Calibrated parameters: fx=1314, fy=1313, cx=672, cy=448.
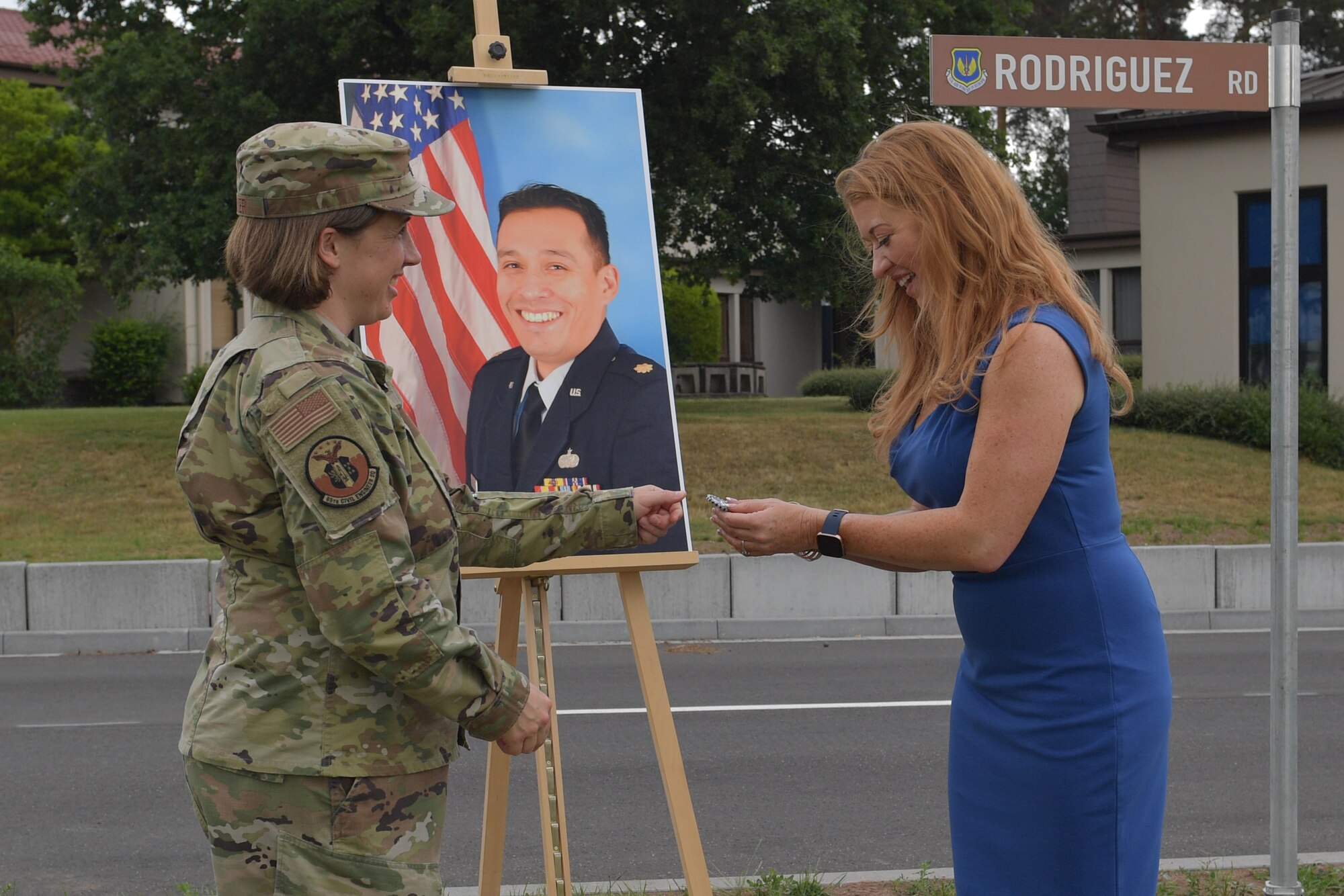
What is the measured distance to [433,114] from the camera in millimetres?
4414

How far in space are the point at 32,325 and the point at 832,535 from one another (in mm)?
26850

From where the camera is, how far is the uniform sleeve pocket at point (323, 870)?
87.0 inches

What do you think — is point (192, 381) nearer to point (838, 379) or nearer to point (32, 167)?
point (32, 167)

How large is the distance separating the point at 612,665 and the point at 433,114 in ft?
18.7

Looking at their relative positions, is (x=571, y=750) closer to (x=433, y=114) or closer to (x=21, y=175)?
(x=433, y=114)

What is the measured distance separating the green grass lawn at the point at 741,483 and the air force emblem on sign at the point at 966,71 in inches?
341

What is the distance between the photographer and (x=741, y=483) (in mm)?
14617

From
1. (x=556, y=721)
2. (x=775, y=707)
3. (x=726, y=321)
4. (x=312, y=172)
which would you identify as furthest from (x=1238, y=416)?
(x=726, y=321)

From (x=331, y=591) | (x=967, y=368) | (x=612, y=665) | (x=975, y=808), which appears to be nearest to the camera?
(x=331, y=591)

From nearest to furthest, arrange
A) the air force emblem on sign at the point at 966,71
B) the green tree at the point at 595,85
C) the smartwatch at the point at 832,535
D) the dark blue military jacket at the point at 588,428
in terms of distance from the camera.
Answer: the smartwatch at the point at 832,535
the air force emblem on sign at the point at 966,71
the dark blue military jacket at the point at 588,428
the green tree at the point at 595,85

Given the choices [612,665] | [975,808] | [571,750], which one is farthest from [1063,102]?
[612,665]

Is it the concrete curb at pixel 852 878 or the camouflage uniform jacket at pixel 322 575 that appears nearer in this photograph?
the camouflage uniform jacket at pixel 322 575

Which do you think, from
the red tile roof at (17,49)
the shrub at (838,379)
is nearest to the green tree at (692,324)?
the shrub at (838,379)

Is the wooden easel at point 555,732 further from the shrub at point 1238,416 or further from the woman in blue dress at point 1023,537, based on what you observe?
the shrub at point 1238,416
